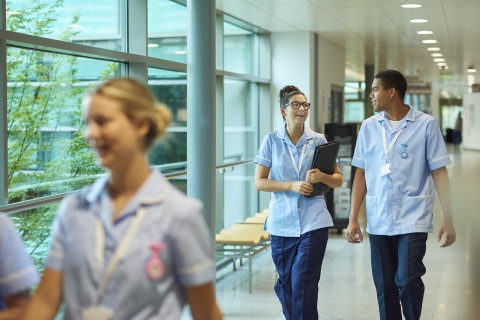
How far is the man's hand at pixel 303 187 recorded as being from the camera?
3609 mm

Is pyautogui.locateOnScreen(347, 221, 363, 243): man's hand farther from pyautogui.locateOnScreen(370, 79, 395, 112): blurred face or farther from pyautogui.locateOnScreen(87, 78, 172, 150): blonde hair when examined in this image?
pyautogui.locateOnScreen(87, 78, 172, 150): blonde hair

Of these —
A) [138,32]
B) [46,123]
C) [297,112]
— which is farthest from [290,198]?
[138,32]

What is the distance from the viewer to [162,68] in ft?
19.5

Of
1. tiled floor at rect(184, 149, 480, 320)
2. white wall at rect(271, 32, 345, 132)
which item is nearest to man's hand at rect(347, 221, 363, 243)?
tiled floor at rect(184, 149, 480, 320)

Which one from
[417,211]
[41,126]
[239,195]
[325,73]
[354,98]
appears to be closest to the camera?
[417,211]

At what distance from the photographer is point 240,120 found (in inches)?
337

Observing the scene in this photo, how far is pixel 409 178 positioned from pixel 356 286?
2398 mm

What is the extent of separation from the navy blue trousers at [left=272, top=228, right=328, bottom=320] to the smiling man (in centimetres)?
27

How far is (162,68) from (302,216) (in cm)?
283

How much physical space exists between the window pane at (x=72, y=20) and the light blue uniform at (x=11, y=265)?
8.80 ft

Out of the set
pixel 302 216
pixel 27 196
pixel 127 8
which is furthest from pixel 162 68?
pixel 302 216

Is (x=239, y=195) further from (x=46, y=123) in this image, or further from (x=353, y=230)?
(x=353, y=230)

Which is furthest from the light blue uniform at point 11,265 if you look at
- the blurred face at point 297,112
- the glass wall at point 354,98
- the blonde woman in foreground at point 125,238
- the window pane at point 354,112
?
the window pane at point 354,112

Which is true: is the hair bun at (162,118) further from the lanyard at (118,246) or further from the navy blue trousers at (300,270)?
the navy blue trousers at (300,270)
